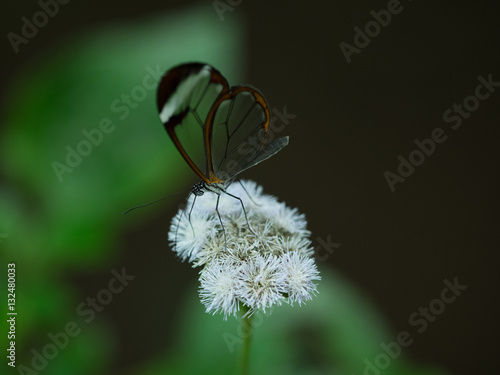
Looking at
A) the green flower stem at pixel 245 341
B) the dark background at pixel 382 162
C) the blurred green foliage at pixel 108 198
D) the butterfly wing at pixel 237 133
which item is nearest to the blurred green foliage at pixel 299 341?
the blurred green foliage at pixel 108 198

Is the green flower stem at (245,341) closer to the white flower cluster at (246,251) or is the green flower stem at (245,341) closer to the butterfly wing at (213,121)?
the white flower cluster at (246,251)

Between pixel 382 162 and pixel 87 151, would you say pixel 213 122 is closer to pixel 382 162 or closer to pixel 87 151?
pixel 87 151

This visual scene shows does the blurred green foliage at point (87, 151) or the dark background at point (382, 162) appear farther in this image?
the dark background at point (382, 162)

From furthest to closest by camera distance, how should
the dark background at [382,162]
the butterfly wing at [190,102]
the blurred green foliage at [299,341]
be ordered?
the dark background at [382,162] → the blurred green foliage at [299,341] → the butterfly wing at [190,102]

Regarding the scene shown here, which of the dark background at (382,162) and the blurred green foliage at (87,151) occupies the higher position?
the blurred green foliage at (87,151)

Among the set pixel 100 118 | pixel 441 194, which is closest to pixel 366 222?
pixel 441 194

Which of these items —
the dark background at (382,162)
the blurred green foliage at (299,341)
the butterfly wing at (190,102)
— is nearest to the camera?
the butterfly wing at (190,102)

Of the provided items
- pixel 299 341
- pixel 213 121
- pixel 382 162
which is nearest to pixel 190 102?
pixel 213 121

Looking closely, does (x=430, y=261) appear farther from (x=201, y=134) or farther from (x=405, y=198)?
(x=201, y=134)
